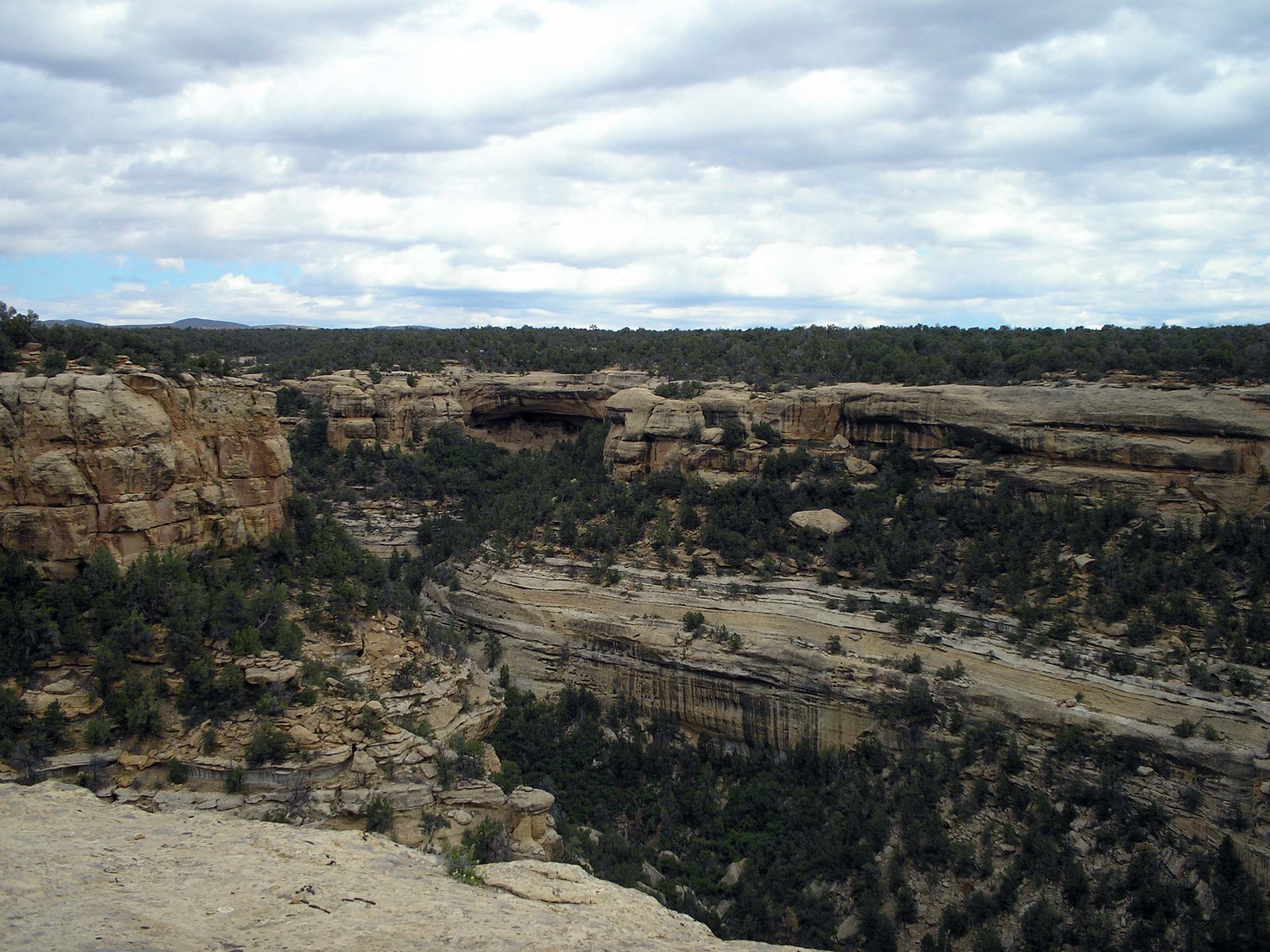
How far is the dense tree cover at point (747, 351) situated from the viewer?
101 ft

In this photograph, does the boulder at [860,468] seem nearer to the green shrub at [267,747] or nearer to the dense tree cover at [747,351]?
the dense tree cover at [747,351]

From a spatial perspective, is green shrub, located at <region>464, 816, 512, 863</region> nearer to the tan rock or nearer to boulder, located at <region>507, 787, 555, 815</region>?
boulder, located at <region>507, 787, 555, 815</region>

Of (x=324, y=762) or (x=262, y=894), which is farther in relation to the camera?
(x=324, y=762)

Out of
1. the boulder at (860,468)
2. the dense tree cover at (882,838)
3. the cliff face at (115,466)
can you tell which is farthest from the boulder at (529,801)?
the boulder at (860,468)

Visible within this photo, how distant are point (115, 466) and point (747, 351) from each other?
111ft

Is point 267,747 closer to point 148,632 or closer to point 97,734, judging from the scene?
point 97,734

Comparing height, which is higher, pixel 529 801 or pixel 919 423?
pixel 919 423

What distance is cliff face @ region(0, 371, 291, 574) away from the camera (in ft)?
62.0

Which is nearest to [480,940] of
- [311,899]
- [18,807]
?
[311,899]

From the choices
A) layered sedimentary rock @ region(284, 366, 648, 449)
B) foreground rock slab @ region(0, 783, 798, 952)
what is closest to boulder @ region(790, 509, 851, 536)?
layered sedimentary rock @ region(284, 366, 648, 449)

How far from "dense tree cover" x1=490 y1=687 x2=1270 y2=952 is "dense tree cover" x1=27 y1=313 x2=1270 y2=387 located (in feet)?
50.0

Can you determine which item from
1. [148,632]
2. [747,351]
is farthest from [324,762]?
[747,351]

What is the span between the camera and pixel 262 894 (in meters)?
12.6

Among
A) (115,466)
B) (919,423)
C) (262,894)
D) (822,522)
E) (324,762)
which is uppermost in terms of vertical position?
(919,423)
